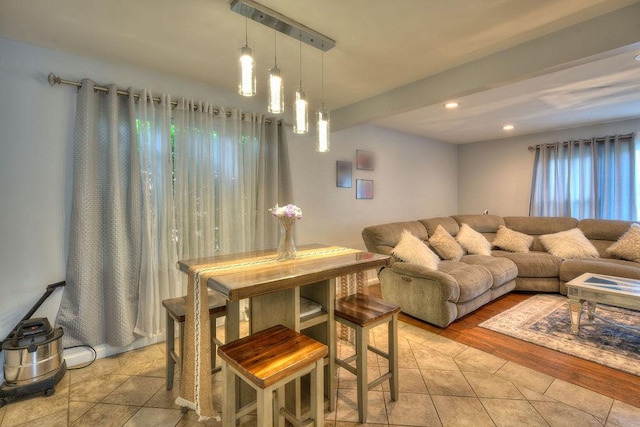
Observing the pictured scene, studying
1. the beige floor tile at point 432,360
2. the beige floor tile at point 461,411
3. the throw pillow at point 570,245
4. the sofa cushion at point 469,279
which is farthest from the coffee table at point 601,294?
the beige floor tile at point 461,411

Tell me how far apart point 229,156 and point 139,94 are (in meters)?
0.85

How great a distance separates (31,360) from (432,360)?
2715 millimetres

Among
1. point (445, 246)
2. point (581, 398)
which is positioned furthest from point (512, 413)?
point (445, 246)

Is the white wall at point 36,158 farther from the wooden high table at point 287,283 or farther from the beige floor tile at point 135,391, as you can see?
the wooden high table at point 287,283

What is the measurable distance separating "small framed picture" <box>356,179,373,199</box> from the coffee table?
94.2 inches

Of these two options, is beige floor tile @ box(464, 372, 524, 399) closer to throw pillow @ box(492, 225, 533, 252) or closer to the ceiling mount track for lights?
the ceiling mount track for lights

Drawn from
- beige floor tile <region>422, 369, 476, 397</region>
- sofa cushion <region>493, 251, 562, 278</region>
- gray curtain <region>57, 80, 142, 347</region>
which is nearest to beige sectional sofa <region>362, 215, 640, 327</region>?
sofa cushion <region>493, 251, 562, 278</region>

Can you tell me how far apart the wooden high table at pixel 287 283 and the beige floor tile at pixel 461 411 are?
2.11 ft

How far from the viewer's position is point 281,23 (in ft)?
5.95

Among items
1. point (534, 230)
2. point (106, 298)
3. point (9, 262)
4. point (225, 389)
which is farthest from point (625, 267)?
point (9, 262)

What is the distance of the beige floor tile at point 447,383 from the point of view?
1955 mm

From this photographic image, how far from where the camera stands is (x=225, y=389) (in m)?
1.46

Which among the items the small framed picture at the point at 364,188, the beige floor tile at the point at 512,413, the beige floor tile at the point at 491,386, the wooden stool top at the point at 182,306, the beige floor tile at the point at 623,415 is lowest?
the beige floor tile at the point at 623,415

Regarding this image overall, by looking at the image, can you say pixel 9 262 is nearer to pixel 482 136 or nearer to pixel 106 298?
pixel 106 298
